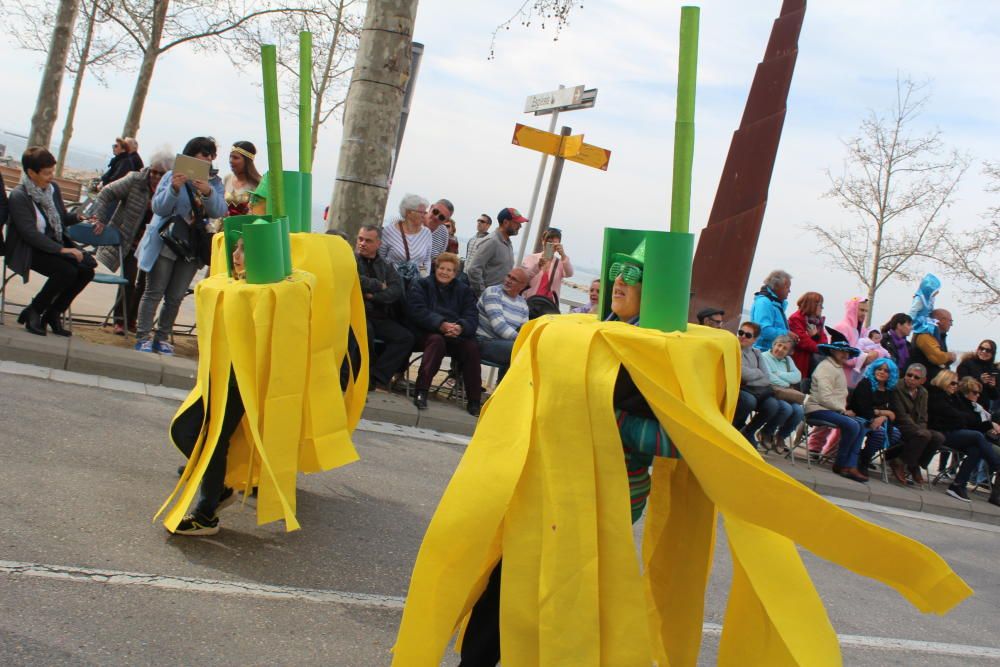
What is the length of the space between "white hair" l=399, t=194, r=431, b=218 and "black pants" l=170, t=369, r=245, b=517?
17.2 ft

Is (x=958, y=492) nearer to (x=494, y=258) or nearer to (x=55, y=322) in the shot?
(x=494, y=258)

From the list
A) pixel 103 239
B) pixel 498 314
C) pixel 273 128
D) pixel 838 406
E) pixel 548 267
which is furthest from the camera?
pixel 548 267

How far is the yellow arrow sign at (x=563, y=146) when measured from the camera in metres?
10.1

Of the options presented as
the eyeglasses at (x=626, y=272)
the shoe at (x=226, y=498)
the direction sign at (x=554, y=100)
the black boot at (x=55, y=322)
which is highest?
the direction sign at (x=554, y=100)

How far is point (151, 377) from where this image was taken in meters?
7.56

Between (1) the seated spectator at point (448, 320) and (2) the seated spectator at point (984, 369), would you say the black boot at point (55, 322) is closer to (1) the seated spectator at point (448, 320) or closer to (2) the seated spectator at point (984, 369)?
(1) the seated spectator at point (448, 320)

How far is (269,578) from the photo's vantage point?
4.12 meters

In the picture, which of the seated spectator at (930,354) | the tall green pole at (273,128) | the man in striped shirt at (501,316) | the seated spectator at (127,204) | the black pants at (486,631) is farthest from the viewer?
the seated spectator at (930,354)

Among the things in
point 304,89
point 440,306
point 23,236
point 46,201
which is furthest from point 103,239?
point 304,89

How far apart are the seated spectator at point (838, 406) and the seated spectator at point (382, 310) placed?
4.40 metres

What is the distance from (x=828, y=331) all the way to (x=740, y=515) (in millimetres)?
8918

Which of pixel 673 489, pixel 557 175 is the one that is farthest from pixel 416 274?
pixel 673 489

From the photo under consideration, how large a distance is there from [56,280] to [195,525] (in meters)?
4.36

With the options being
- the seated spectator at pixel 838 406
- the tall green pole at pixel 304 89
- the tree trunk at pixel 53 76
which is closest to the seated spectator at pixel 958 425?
the seated spectator at pixel 838 406
